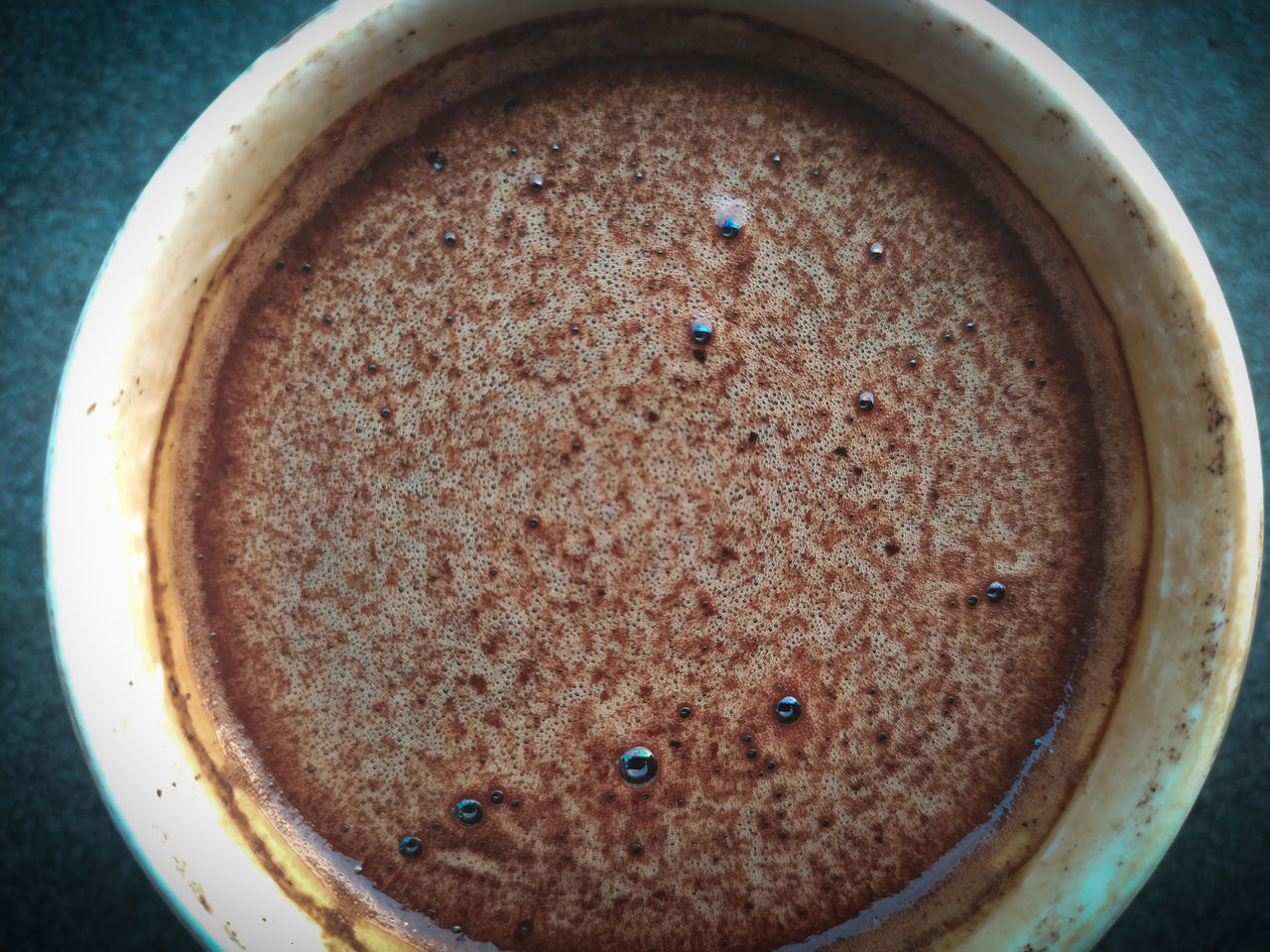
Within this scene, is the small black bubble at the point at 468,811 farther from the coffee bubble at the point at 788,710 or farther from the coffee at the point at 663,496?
the coffee bubble at the point at 788,710

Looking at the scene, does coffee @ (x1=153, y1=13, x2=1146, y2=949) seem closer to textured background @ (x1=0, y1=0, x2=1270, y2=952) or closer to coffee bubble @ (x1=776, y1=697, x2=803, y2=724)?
coffee bubble @ (x1=776, y1=697, x2=803, y2=724)

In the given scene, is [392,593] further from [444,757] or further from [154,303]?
[154,303]

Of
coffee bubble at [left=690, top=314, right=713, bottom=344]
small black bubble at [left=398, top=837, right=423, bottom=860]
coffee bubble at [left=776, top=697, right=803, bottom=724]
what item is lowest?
small black bubble at [left=398, top=837, right=423, bottom=860]

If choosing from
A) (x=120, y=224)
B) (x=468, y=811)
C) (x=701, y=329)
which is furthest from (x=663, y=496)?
(x=120, y=224)

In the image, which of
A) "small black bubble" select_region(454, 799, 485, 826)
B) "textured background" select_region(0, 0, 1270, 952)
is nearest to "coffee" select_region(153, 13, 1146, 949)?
"small black bubble" select_region(454, 799, 485, 826)

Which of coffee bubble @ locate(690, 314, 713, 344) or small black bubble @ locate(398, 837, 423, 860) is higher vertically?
coffee bubble @ locate(690, 314, 713, 344)

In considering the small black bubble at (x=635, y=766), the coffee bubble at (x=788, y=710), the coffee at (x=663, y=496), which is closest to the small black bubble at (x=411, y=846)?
the coffee at (x=663, y=496)

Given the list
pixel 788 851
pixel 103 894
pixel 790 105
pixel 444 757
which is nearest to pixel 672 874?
pixel 788 851
